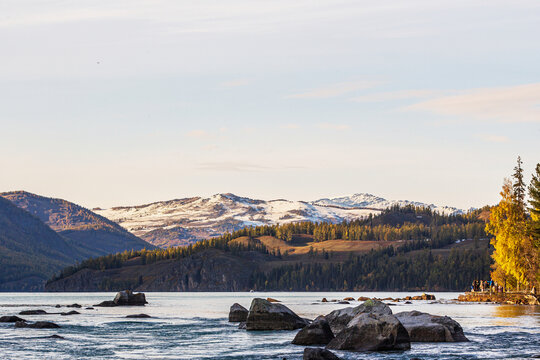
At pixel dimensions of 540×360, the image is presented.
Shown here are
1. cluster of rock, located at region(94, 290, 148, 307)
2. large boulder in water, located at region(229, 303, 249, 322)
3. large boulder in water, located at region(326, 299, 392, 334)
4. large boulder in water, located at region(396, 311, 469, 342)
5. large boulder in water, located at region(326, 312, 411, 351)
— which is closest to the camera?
large boulder in water, located at region(326, 312, 411, 351)

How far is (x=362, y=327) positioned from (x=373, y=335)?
3.95 ft

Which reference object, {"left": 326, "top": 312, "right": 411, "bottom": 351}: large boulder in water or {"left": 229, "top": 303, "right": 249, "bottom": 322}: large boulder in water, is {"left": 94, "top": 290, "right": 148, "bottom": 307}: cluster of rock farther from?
{"left": 326, "top": 312, "right": 411, "bottom": 351}: large boulder in water

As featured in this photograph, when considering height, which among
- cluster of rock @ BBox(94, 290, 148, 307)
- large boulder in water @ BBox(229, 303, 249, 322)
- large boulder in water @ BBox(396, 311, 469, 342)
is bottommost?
large boulder in water @ BBox(396, 311, 469, 342)

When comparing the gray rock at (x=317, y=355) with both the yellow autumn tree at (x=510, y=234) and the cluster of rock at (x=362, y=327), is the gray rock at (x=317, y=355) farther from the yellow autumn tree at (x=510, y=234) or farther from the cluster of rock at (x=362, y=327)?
the yellow autumn tree at (x=510, y=234)

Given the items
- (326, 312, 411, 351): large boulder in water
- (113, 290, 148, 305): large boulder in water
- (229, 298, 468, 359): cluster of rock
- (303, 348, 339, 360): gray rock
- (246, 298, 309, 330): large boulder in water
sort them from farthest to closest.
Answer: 1. (113, 290, 148, 305): large boulder in water
2. (246, 298, 309, 330): large boulder in water
3. (229, 298, 468, 359): cluster of rock
4. (326, 312, 411, 351): large boulder in water
5. (303, 348, 339, 360): gray rock

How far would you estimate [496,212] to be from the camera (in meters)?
143

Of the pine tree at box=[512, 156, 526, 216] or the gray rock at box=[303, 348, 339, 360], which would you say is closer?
the gray rock at box=[303, 348, 339, 360]

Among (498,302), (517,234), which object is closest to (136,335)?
(517,234)

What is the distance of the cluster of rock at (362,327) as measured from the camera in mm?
59750

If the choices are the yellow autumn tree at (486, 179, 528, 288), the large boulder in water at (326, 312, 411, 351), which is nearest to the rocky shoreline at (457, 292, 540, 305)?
the yellow autumn tree at (486, 179, 528, 288)

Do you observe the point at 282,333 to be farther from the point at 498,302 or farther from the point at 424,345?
the point at 498,302

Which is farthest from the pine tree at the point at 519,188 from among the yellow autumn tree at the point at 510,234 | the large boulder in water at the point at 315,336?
the large boulder in water at the point at 315,336

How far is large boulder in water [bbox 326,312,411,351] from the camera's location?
5956 centimetres

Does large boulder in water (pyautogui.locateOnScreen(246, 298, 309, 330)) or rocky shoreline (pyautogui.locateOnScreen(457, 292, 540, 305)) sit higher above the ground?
rocky shoreline (pyautogui.locateOnScreen(457, 292, 540, 305))
